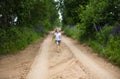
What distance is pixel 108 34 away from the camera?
20469 millimetres

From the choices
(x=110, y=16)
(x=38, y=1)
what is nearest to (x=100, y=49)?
(x=110, y=16)

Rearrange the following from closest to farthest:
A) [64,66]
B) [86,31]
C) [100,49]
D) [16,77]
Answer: [16,77] → [64,66] → [100,49] → [86,31]

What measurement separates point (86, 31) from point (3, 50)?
1041cm

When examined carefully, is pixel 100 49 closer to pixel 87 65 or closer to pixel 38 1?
pixel 87 65

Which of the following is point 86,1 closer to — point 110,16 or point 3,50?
point 110,16

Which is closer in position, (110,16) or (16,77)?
(16,77)

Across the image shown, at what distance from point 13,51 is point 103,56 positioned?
7.21 m

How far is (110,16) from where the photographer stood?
73.2 feet

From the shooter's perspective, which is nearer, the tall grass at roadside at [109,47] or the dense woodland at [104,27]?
the tall grass at roadside at [109,47]

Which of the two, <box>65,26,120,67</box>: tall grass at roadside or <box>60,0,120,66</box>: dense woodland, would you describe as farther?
<box>60,0,120,66</box>: dense woodland

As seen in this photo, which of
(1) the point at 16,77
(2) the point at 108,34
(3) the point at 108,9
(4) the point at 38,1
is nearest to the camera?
(1) the point at 16,77

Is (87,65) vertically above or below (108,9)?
below

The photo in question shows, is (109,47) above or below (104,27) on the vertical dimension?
below

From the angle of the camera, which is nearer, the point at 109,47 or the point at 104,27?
the point at 109,47
